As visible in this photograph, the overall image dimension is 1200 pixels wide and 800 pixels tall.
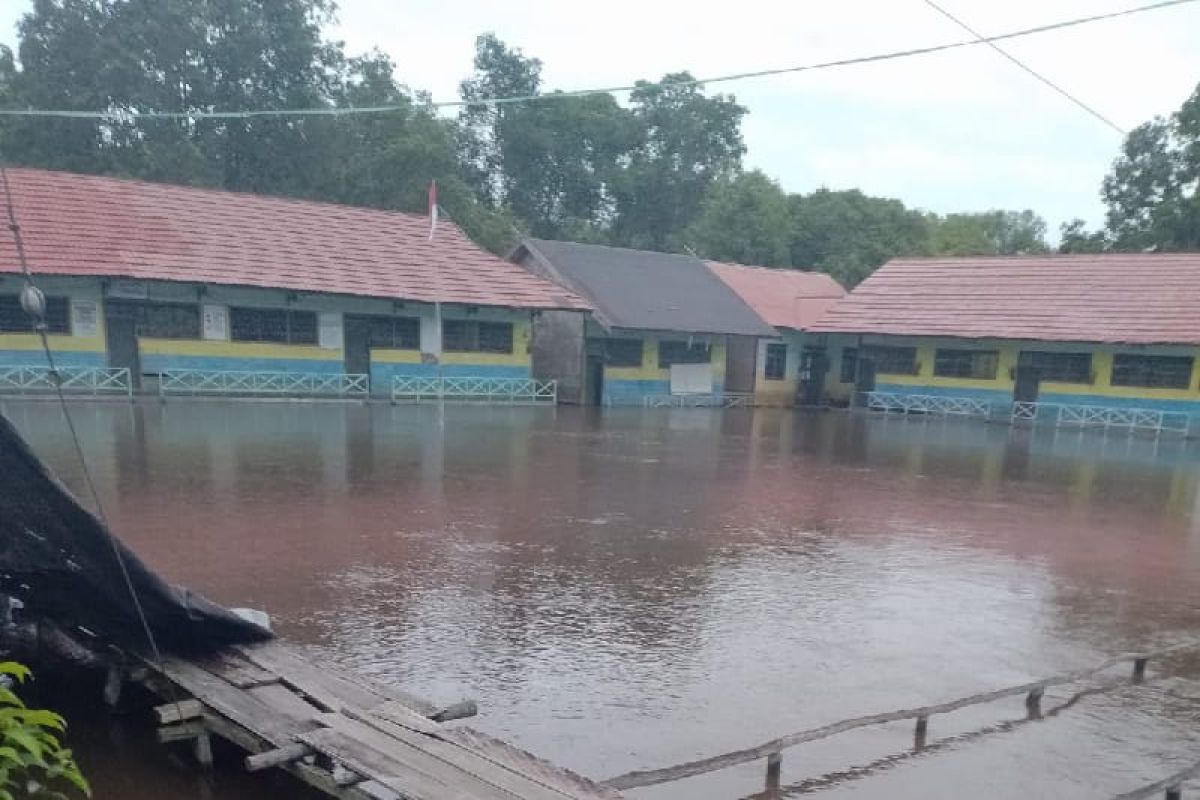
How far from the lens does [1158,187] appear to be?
33688 millimetres

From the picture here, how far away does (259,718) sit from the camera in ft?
15.1

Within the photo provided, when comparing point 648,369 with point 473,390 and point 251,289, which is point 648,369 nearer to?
A: point 473,390

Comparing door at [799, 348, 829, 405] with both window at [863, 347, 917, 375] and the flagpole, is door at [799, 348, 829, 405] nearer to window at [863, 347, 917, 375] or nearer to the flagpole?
window at [863, 347, 917, 375]

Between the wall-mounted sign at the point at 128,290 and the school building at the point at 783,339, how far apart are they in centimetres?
1918

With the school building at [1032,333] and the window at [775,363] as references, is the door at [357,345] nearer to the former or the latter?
the window at [775,363]

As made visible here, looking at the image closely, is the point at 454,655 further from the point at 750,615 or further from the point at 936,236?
the point at 936,236

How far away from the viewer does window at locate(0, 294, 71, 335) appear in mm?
18906

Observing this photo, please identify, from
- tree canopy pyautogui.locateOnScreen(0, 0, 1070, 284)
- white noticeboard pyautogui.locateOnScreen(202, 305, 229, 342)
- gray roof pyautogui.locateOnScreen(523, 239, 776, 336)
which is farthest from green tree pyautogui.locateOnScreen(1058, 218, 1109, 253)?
white noticeboard pyautogui.locateOnScreen(202, 305, 229, 342)

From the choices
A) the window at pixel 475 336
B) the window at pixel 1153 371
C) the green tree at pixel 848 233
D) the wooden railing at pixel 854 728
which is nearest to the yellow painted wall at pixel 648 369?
the window at pixel 475 336

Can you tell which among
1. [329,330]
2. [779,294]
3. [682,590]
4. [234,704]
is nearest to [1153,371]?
[779,294]

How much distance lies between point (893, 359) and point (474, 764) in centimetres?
2809

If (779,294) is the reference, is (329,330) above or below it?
below

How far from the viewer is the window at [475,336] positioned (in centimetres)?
2448

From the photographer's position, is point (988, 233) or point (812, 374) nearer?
point (812, 374)
